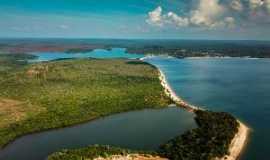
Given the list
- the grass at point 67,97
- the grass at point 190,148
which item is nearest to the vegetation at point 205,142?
the grass at point 190,148

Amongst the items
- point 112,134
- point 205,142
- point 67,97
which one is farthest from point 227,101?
point 67,97

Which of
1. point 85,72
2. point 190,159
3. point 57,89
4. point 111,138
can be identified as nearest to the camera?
point 190,159

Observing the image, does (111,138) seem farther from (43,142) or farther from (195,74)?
(195,74)

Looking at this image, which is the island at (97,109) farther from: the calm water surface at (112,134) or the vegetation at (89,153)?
the calm water surface at (112,134)

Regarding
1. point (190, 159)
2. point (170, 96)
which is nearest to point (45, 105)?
point (170, 96)

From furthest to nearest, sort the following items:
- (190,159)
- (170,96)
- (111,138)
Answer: (170,96) < (111,138) < (190,159)
